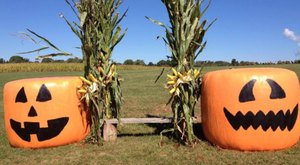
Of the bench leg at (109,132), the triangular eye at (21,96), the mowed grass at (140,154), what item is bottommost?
the mowed grass at (140,154)

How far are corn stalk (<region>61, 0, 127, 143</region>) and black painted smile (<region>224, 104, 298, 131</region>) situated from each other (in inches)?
93.0

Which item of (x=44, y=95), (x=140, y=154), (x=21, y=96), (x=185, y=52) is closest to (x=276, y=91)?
(x=185, y=52)

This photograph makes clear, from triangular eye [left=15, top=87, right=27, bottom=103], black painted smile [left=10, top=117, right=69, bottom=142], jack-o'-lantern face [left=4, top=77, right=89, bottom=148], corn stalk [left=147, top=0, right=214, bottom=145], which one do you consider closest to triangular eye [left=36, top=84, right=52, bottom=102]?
jack-o'-lantern face [left=4, top=77, right=89, bottom=148]

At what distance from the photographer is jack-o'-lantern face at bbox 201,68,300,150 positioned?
5535 mm

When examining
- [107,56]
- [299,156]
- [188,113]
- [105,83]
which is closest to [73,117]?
[105,83]

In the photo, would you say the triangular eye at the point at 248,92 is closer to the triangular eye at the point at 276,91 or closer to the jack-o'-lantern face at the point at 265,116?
the jack-o'-lantern face at the point at 265,116

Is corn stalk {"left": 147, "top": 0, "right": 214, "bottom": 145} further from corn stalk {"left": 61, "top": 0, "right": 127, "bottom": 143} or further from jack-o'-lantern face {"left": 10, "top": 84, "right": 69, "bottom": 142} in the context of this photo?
jack-o'-lantern face {"left": 10, "top": 84, "right": 69, "bottom": 142}

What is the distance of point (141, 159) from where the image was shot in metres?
5.62

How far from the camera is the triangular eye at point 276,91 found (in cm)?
550

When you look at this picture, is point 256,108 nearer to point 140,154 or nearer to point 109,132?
point 140,154

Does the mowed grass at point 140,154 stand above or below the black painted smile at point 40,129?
below

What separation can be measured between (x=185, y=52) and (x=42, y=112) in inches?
110

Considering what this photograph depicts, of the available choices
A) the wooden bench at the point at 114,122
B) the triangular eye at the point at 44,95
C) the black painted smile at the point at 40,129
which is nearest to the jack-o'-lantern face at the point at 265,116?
the wooden bench at the point at 114,122

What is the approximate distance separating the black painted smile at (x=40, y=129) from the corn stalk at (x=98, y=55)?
0.60 meters
